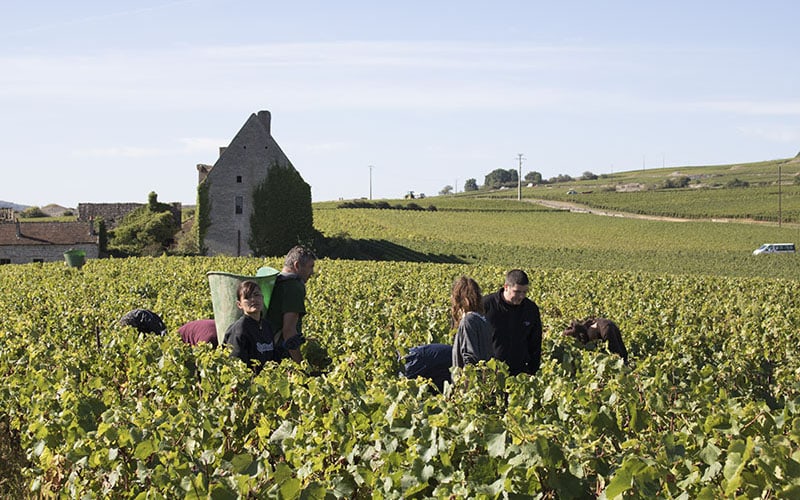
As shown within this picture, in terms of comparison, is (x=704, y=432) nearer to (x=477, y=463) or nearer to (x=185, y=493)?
(x=477, y=463)

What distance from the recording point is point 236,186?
51.9 meters

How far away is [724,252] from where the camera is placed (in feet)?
199

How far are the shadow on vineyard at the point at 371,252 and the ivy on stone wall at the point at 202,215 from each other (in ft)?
24.3

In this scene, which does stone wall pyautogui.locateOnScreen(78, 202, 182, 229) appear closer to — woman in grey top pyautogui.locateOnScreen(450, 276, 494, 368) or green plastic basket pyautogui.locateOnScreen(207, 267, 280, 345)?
green plastic basket pyautogui.locateOnScreen(207, 267, 280, 345)

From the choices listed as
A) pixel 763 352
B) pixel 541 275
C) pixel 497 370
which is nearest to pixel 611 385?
pixel 497 370

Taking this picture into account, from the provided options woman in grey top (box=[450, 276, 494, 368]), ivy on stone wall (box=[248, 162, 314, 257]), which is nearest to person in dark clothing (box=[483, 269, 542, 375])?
woman in grey top (box=[450, 276, 494, 368])

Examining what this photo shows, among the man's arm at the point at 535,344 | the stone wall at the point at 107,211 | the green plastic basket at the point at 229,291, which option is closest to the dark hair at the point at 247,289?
the green plastic basket at the point at 229,291

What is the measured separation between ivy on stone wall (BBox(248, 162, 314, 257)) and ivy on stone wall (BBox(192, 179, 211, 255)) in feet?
9.41

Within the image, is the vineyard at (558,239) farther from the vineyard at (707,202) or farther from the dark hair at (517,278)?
the dark hair at (517,278)

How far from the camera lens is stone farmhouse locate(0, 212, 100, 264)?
170 feet

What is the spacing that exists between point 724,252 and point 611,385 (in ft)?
196


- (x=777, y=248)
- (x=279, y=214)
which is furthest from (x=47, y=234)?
(x=777, y=248)

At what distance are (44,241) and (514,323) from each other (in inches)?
2045

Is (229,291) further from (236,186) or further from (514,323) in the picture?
(236,186)
